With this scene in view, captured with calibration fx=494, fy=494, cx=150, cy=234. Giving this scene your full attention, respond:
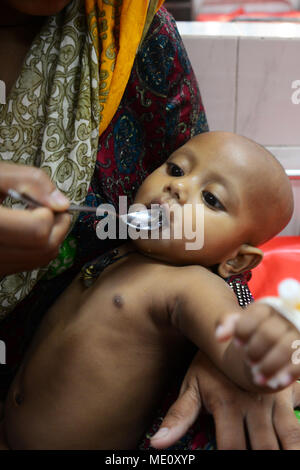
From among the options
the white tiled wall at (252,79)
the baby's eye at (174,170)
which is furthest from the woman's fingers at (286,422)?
the white tiled wall at (252,79)

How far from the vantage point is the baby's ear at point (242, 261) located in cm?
97

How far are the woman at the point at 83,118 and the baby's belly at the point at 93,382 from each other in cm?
10

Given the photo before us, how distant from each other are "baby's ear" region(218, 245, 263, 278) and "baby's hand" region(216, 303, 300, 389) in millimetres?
374

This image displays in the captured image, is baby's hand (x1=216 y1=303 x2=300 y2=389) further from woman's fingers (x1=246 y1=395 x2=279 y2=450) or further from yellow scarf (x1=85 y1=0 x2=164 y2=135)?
yellow scarf (x1=85 y1=0 x2=164 y2=135)

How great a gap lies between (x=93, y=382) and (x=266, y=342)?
1.43 ft

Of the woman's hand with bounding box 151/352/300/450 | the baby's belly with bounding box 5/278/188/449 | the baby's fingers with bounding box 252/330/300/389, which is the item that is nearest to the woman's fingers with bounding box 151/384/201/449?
the woman's hand with bounding box 151/352/300/450

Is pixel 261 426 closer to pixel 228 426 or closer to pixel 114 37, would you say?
pixel 228 426

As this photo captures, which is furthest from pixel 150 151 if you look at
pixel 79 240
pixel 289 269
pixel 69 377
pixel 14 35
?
pixel 289 269

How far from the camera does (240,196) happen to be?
0.91 m

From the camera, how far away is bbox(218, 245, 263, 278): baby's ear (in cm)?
97

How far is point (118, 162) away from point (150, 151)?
11cm

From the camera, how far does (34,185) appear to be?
709mm
